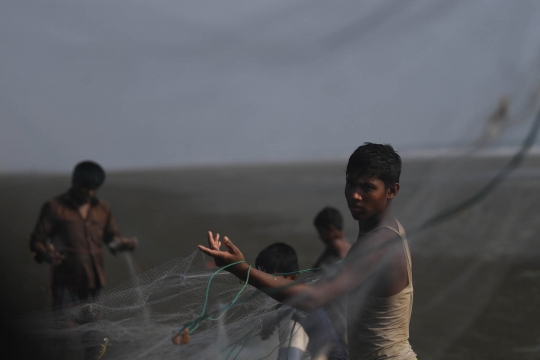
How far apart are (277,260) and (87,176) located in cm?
212

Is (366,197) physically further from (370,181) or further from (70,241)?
(70,241)

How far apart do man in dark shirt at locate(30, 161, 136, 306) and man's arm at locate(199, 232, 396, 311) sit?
2.85 metres

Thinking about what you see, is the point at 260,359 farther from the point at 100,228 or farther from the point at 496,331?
the point at 496,331

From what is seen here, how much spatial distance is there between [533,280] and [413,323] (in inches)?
95.3

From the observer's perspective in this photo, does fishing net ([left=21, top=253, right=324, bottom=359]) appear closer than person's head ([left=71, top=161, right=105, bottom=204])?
Yes

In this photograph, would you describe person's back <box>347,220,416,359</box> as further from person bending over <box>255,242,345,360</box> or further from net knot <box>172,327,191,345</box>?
net knot <box>172,327,191,345</box>

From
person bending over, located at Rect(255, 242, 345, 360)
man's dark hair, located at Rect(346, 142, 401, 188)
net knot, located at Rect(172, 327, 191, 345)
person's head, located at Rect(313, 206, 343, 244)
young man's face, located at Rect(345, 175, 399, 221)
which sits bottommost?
person bending over, located at Rect(255, 242, 345, 360)

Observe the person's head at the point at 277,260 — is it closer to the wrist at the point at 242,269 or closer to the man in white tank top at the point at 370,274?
the man in white tank top at the point at 370,274

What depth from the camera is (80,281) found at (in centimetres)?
462

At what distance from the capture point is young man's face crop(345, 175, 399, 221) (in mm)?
2145

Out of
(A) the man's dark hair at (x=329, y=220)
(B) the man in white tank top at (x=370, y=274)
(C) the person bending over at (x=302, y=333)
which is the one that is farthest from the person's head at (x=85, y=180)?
(B) the man in white tank top at (x=370, y=274)

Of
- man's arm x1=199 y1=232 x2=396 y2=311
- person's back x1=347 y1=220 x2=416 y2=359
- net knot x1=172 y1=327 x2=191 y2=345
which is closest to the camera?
man's arm x1=199 y1=232 x2=396 y2=311

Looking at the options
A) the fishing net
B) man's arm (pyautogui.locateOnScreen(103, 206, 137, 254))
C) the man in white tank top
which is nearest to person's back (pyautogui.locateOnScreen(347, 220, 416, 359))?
the man in white tank top

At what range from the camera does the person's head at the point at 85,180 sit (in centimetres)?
462
